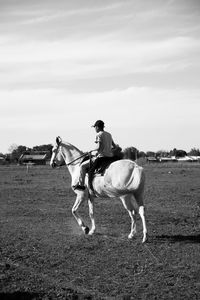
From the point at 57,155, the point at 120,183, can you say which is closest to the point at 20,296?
the point at 120,183

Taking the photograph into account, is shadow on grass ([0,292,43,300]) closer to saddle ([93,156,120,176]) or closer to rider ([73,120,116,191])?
saddle ([93,156,120,176])

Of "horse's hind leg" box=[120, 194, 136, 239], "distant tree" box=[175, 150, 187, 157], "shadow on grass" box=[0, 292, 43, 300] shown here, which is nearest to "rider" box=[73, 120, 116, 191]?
"horse's hind leg" box=[120, 194, 136, 239]

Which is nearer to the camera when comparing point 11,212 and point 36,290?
point 36,290

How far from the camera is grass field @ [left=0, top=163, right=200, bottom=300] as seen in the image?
7195 millimetres

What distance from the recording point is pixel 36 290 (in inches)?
281

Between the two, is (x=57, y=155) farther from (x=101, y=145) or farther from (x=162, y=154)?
(x=162, y=154)

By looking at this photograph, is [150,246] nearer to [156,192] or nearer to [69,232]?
[69,232]

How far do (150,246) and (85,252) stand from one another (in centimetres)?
159

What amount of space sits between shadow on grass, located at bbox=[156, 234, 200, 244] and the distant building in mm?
91999

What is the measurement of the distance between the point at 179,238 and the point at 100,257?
2.91 m

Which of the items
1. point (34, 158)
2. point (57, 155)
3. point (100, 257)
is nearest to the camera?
point (100, 257)

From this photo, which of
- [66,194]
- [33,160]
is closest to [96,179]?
[66,194]

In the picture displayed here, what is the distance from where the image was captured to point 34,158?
362 ft

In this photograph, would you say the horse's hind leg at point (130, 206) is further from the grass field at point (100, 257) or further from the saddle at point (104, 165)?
the saddle at point (104, 165)
